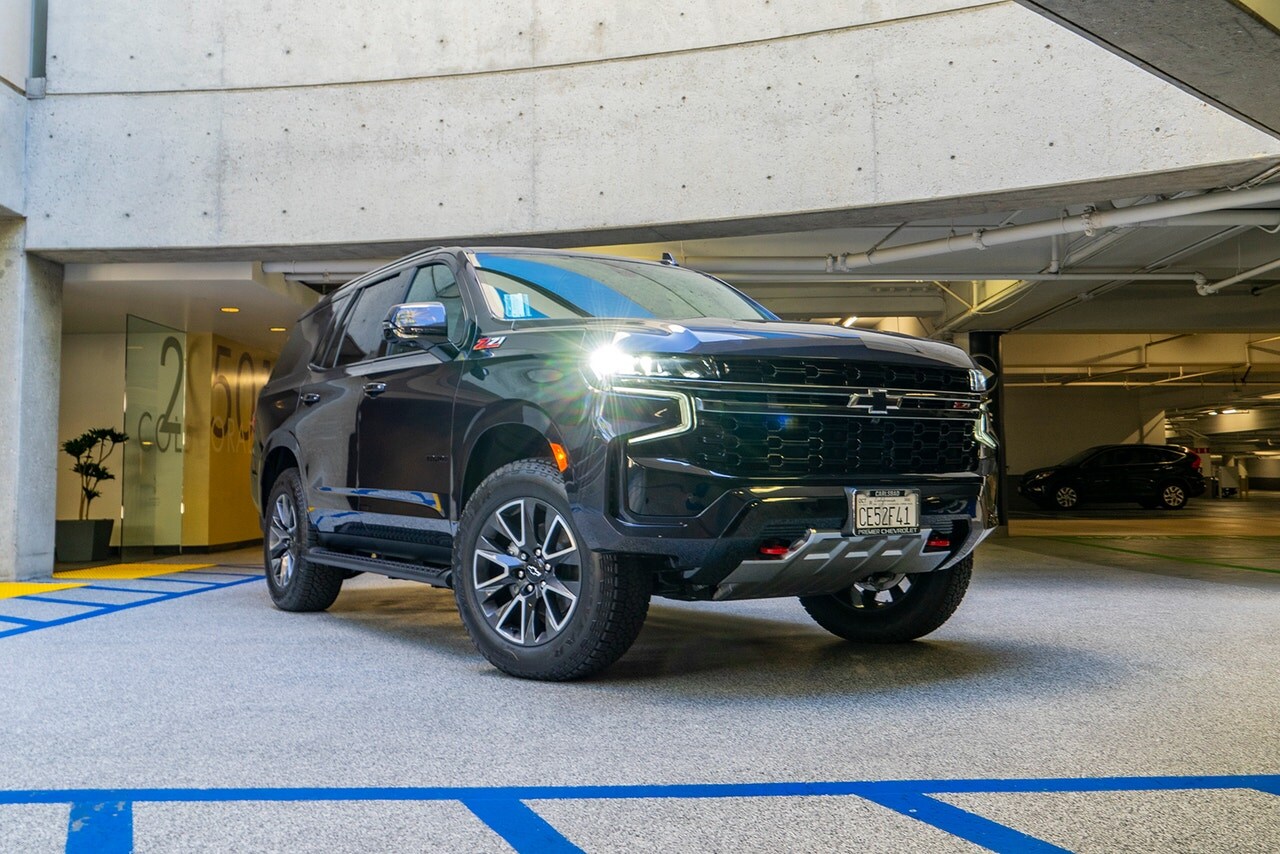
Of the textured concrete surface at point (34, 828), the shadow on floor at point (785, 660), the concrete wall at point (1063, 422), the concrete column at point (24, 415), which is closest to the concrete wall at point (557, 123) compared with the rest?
the concrete column at point (24, 415)

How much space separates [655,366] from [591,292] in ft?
3.99

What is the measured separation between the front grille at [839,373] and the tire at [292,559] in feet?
10.4

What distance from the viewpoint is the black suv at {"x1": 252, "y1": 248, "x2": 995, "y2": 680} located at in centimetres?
379

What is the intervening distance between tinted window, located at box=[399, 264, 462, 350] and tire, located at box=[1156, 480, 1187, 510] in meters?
23.6

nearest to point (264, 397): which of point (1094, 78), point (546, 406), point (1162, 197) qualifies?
point (546, 406)

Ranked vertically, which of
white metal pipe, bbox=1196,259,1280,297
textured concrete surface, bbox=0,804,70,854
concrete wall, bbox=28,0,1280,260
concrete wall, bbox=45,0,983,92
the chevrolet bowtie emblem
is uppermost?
concrete wall, bbox=45,0,983,92

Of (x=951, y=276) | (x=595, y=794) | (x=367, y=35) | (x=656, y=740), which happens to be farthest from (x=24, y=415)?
(x=951, y=276)

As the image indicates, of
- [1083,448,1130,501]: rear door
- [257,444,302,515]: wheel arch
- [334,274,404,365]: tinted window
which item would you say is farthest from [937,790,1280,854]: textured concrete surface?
[1083,448,1130,501]: rear door

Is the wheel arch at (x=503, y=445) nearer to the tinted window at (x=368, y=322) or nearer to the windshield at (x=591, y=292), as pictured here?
the windshield at (x=591, y=292)

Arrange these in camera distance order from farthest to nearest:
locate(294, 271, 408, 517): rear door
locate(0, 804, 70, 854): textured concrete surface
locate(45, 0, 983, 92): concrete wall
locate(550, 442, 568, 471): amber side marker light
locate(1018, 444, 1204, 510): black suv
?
locate(1018, 444, 1204, 510): black suv
locate(45, 0, 983, 92): concrete wall
locate(294, 271, 408, 517): rear door
locate(550, 442, 568, 471): amber side marker light
locate(0, 804, 70, 854): textured concrete surface

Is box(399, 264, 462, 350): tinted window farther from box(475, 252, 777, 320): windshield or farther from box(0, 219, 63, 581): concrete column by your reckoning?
box(0, 219, 63, 581): concrete column

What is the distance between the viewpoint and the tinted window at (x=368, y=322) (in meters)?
5.73

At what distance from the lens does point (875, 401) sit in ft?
13.6

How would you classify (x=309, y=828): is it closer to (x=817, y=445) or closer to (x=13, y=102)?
(x=817, y=445)
